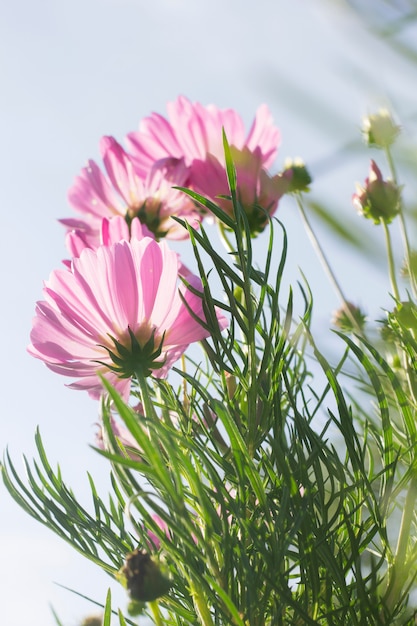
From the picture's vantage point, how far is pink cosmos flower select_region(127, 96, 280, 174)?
58 centimetres

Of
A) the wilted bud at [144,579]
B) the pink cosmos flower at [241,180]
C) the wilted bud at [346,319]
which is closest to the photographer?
the wilted bud at [144,579]

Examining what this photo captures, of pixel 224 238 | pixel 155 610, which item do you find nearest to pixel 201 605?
pixel 155 610

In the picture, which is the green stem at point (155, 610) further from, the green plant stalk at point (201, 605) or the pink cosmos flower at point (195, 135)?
the pink cosmos flower at point (195, 135)

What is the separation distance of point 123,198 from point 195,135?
4.3 inches

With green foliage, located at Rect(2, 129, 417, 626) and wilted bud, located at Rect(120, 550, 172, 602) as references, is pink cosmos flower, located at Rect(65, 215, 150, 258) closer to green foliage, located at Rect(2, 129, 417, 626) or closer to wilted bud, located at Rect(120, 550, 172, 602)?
green foliage, located at Rect(2, 129, 417, 626)

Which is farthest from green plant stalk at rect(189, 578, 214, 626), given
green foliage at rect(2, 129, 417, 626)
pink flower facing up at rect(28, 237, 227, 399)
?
pink flower facing up at rect(28, 237, 227, 399)

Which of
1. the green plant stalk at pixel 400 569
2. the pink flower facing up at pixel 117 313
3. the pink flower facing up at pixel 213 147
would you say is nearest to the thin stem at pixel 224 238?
the pink flower facing up at pixel 213 147

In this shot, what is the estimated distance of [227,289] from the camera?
386 mm

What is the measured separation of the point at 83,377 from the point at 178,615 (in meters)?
0.15

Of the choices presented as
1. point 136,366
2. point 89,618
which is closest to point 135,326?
point 136,366

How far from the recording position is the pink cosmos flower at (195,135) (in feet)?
1.91

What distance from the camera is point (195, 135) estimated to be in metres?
0.59

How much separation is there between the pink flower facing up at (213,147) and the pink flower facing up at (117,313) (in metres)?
0.13

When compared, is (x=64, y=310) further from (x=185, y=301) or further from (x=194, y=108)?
(x=194, y=108)
